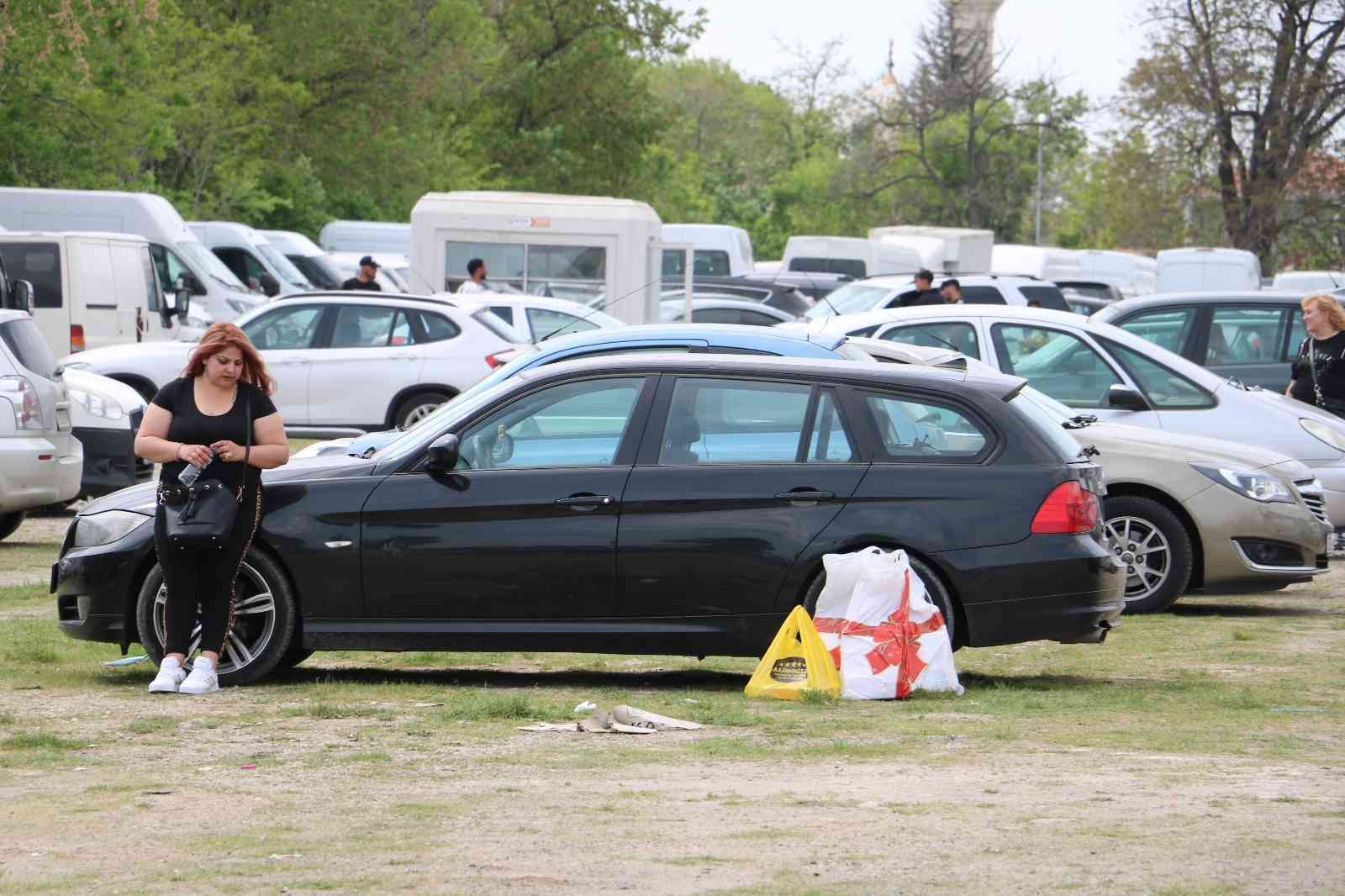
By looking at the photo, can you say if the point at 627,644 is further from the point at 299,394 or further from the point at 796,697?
the point at 299,394

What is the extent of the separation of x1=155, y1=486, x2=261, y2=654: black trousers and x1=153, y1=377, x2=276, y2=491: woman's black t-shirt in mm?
97

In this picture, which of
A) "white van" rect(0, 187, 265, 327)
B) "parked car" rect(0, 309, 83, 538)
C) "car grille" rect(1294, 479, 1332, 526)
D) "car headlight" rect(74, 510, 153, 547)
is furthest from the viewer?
"white van" rect(0, 187, 265, 327)

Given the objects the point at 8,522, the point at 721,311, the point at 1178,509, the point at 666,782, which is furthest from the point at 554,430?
the point at 721,311

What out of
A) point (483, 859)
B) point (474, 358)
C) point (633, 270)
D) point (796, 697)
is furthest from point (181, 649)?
point (633, 270)

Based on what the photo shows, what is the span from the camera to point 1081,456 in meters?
9.30

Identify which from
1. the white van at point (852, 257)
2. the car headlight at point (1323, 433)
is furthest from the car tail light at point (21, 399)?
the white van at point (852, 257)

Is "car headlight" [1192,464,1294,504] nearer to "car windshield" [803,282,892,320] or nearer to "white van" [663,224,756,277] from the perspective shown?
"car windshield" [803,282,892,320]

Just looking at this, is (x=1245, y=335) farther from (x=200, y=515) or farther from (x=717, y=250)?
(x=717, y=250)

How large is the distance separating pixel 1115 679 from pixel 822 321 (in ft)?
20.5

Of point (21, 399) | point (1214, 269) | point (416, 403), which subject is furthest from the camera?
point (1214, 269)

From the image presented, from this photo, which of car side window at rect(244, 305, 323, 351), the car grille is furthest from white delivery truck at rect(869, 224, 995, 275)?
the car grille

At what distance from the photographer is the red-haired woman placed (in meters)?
8.90

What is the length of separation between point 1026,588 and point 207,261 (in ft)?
84.5

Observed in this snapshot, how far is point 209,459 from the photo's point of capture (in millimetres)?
8930
